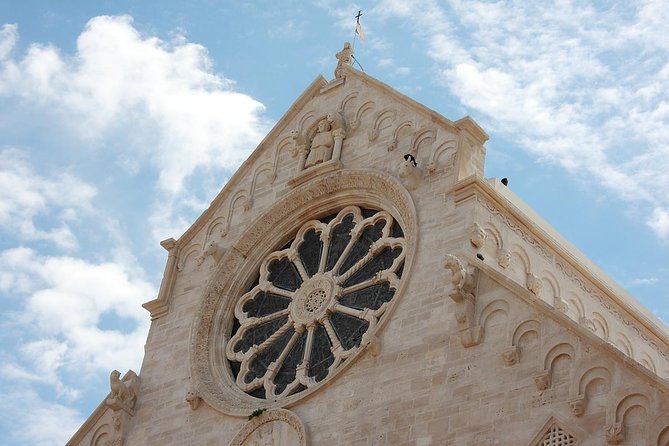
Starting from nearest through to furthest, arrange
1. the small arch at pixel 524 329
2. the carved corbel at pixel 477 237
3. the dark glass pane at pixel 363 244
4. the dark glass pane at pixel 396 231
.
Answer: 1. the small arch at pixel 524 329
2. the carved corbel at pixel 477 237
3. the dark glass pane at pixel 396 231
4. the dark glass pane at pixel 363 244

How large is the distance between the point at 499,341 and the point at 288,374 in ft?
15.1

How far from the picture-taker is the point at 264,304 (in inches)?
892

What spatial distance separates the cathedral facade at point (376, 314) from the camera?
16.9m

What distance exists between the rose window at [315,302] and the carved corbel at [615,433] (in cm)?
488

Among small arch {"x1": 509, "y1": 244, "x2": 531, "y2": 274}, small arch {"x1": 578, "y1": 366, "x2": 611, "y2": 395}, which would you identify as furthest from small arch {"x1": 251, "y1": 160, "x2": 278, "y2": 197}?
small arch {"x1": 578, "y1": 366, "x2": 611, "y2": 395}

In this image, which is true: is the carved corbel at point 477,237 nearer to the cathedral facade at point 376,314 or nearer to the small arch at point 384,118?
the cathedral facade at point 376,314

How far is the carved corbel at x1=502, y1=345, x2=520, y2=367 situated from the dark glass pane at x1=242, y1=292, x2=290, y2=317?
5.77m

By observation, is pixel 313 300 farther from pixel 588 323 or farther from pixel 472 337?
pixel 588 323

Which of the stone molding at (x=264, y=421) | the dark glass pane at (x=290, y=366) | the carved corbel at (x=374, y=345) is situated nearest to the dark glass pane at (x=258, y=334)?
the dark glass pane at (x=290, y=366)

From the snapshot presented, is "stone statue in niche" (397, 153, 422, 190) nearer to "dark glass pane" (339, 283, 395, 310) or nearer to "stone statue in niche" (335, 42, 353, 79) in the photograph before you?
"dark glass pane" (339, 283, 395, 310)

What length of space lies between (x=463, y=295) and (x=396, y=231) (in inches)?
131

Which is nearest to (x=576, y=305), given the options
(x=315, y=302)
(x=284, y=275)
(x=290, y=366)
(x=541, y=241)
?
(x=541, y=241)

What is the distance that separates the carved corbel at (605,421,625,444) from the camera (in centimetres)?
1545

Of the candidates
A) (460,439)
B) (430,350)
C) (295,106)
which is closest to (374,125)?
(295,106)
